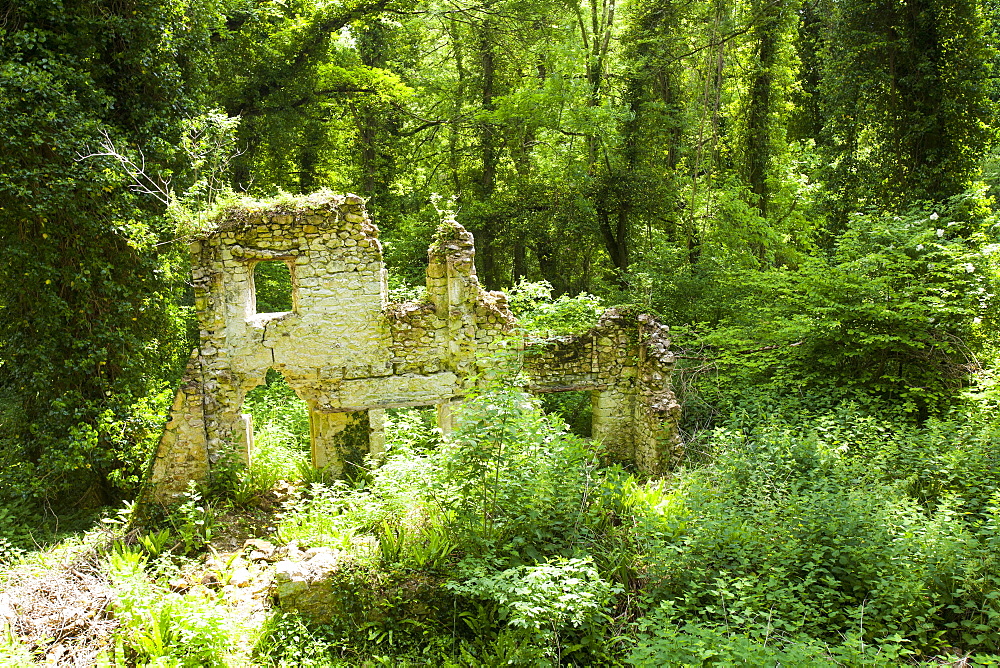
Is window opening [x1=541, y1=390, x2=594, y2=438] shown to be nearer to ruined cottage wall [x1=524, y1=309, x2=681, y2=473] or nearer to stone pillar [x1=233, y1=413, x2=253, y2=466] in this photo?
ruined cottage wall [x1=524, y1=309, x2=681, y2=473]

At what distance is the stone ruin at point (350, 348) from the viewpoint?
8.85m

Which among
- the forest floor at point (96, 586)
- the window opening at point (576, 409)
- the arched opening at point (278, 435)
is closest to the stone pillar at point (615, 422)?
the window opening at point (576, 409)

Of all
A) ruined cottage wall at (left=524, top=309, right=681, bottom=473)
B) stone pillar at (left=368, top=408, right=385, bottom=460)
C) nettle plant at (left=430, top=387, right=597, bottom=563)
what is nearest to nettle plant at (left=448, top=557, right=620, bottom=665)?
nettle plant at (left=430, top=387, right=597, bottom=563)

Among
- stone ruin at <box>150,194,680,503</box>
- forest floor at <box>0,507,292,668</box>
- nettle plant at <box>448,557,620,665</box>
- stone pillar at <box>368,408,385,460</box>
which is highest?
stone ruin at <box>150,194,680,503</box>

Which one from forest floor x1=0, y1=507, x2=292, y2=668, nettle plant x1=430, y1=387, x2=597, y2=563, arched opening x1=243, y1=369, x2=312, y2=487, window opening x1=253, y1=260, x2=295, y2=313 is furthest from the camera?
window opening x1=253, y1=260, x2=295, y2=313

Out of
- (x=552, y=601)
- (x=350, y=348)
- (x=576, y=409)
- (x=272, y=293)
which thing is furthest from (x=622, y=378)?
→ (x=272, y=293)

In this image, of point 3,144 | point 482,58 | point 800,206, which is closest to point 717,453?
point 3,144

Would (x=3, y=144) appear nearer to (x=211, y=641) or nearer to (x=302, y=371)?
(x=302, y=371)

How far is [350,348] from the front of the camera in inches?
365

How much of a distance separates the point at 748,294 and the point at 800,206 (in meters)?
5.45

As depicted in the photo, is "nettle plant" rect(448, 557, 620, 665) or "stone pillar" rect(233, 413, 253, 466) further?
"stone pillar" rect(233, 413, 253, 466)

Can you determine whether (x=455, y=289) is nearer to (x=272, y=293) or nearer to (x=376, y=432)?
(x=376, y=432)

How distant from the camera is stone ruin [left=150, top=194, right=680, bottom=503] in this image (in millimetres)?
8852

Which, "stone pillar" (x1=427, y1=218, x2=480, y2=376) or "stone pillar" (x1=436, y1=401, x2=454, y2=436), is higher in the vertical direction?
"stone pillar" (x1=427, y1=218, x2=480, y2=376)
